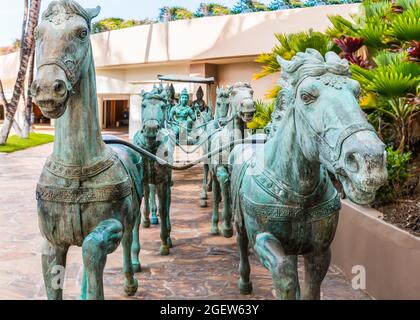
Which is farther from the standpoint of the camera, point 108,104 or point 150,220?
→ point 108,104

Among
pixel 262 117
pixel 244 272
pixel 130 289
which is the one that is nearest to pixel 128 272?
pixel 130 289

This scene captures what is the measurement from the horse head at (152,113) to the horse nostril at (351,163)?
3.12 metres

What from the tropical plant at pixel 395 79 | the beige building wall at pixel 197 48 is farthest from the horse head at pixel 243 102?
the beige building wall at pixel 197 48

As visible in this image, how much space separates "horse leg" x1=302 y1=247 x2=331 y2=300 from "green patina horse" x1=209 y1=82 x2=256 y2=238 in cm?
236

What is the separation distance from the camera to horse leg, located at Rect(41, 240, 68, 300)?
2.79 meters

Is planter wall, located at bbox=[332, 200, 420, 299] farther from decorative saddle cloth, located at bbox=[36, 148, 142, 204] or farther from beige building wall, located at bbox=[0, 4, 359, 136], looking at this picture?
beige building wall, located at bbox=[0, 4, 359, 136]

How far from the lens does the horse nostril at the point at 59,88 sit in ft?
7.33

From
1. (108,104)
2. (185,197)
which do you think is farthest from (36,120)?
(185,197)

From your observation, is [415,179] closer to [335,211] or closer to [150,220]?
[335,211]

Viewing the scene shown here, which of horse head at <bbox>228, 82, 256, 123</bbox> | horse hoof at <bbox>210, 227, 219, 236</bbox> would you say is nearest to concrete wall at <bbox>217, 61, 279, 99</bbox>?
horse hoof at <bbox>210, 227, 219, 236</bbox>

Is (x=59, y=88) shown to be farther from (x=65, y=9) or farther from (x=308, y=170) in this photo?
(x=308, y=170)

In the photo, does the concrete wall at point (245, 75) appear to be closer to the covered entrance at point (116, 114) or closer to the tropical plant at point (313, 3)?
the tropical plant at point (313, 3)

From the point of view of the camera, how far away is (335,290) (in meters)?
4.47

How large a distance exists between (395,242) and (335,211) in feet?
4.90
